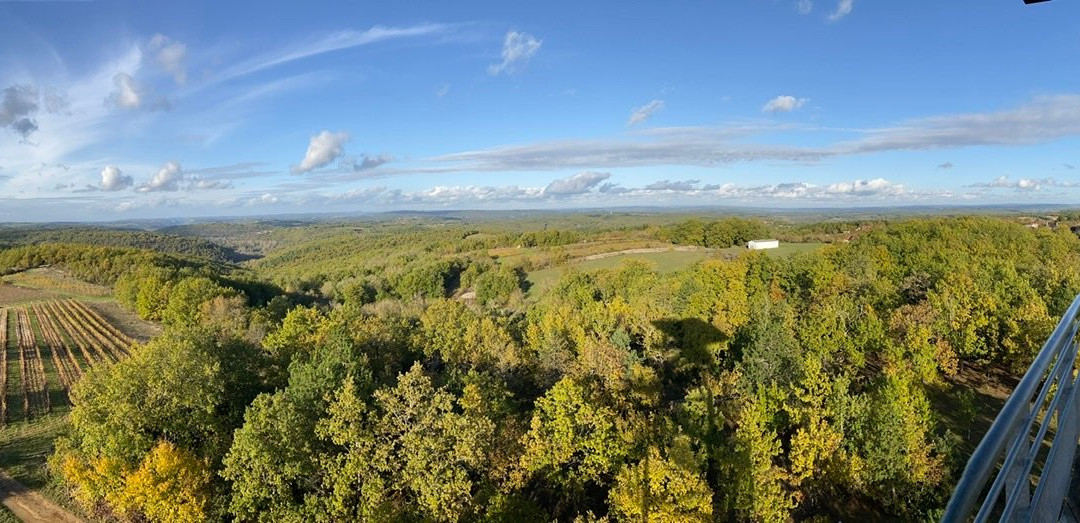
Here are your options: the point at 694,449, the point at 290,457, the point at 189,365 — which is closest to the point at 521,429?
the point at 694,449

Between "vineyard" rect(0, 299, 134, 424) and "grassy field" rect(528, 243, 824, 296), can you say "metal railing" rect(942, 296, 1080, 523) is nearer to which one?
"vineyard" rect(0, 299, 134, 424)

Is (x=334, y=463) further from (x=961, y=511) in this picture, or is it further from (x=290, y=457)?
(x=961, y=511)

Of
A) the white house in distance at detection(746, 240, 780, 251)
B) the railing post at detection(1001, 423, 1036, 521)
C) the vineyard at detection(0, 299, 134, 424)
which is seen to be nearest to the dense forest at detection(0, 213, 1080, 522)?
the vineyard at detection(0, 299, 134, 424)

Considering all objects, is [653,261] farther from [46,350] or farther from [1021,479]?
[1021,479]

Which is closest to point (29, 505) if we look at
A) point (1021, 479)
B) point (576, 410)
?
point (576, 410)

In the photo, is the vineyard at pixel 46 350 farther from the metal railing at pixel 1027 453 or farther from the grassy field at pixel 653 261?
the grassy field at pixel 653 261

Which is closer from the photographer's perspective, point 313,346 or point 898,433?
point 898,433
